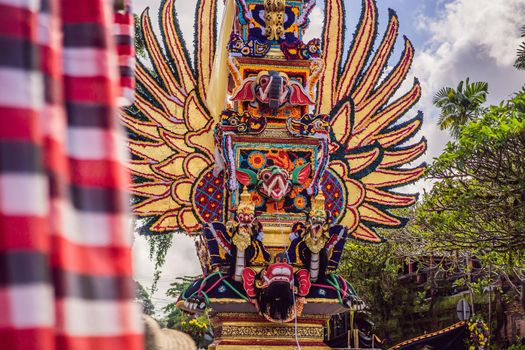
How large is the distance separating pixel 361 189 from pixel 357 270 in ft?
47.8

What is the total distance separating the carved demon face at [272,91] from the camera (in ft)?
31.2

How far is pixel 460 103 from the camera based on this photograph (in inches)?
1016

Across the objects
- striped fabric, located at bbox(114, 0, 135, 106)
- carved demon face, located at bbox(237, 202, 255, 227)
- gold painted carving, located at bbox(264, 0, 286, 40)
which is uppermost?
gold painted carving, located at bbox(264, 0, 286, 40)

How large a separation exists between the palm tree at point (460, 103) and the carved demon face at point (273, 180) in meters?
17.2

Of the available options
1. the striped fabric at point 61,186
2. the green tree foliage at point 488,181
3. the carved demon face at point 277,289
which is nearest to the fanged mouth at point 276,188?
the carved demon face at point 277,289

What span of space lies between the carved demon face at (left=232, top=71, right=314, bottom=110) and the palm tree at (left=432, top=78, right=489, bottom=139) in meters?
16.9

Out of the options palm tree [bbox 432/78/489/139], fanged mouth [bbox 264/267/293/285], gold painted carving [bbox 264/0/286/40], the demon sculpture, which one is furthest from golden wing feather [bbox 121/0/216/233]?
palm tree [bbox 432/78/489/139]

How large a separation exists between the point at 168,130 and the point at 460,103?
18.3 meters

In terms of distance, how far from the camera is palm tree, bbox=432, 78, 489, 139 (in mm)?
25359

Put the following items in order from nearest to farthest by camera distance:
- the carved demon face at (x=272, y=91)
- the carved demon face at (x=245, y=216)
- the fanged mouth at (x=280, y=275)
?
the fanged mouth at (x=280, y=275)
the carved demon face at (x=245, y=216)
the carved demon face at (x=272, y=91)

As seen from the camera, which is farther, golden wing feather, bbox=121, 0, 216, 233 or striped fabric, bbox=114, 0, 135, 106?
golden wing feather, bbox=121, 0, 216, 233

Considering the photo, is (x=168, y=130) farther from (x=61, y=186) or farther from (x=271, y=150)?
(x=61, y=186)

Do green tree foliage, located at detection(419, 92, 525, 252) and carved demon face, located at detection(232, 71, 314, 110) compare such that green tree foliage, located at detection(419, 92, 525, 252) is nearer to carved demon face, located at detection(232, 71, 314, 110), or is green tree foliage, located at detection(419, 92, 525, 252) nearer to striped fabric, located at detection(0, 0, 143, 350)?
carved demon face, located at detection(232, 71, 314, 110)

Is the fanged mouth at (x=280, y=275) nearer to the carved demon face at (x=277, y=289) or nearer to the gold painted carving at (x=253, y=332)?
the carved demon face at (x=277, y=289)
